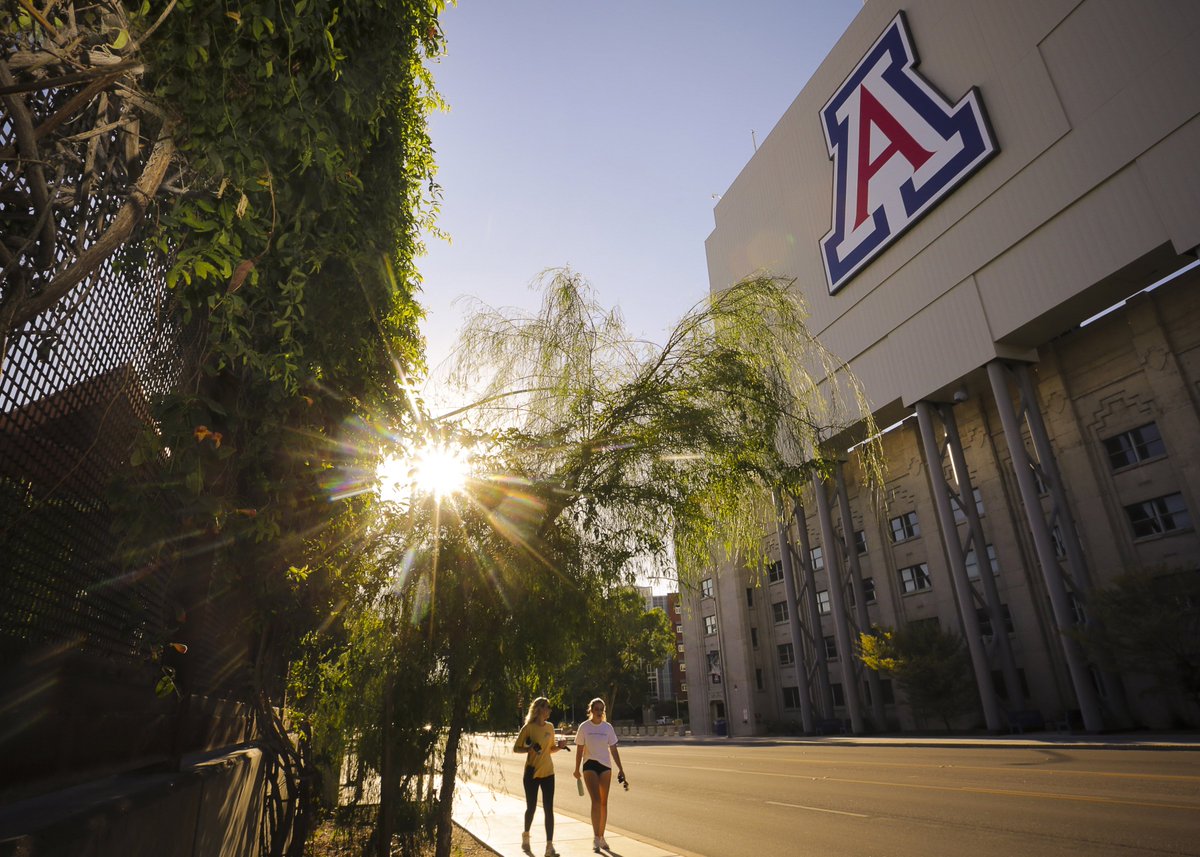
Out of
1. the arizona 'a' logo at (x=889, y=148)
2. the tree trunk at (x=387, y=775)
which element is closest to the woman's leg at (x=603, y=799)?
the tree trunk at (x=387, y=775)

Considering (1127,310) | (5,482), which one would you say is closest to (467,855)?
A: (5,482)

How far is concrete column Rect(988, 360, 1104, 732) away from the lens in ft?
81.5

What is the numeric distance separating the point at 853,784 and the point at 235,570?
13.4 m

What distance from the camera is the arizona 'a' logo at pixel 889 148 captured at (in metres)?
30.7

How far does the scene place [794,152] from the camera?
43188 mm

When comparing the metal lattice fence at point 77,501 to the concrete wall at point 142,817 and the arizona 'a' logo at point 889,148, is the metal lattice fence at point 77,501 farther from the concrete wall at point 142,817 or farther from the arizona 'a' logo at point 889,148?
the arizona 'a' logo at point 889,148

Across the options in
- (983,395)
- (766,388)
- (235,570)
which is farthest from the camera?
(983,395)

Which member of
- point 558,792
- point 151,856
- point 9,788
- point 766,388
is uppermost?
point 766,388

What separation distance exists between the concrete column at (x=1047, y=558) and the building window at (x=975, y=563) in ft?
14.7

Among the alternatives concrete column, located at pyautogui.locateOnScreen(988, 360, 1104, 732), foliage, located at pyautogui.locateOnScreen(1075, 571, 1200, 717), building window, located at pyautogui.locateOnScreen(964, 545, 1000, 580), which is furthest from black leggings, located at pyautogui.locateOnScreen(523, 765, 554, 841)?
building window, located at pyautogui.locateOnScreen(964, 545, 1000, 580)

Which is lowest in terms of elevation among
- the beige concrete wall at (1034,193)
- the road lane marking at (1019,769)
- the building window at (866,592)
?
the road lane marking at (1019,769)

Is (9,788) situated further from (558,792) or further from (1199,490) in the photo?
(1199,490)

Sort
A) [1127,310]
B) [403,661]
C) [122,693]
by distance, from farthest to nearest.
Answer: [1127,310] → [403,661] → [122,693]

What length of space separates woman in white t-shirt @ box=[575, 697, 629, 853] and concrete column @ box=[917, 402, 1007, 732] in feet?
88.5
